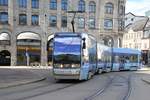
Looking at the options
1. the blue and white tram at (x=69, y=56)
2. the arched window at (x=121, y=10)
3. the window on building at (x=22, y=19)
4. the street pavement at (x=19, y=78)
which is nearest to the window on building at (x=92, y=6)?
the arched window at (x=121, y=10)

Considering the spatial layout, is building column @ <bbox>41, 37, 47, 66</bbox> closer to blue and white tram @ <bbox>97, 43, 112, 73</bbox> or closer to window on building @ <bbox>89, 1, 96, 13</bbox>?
window on building @ <bbox>89, 1, 96, 13</bbox>

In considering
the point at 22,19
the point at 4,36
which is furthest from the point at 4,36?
the point at 22,19

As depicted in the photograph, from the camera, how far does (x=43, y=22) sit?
8938 centimetres

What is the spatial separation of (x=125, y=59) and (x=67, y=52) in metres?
35.2

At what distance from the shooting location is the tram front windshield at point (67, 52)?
3319cm

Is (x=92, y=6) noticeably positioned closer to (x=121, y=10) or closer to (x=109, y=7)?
(x=109, y=7)

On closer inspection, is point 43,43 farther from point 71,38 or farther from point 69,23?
point 71,38

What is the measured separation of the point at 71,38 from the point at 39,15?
55.6 m

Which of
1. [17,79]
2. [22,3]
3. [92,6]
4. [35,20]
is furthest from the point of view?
[92,6]

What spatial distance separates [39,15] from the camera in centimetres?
8900

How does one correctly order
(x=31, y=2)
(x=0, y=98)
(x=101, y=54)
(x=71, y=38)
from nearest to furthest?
(x=0, y=98)
(x=71, y=38)
(x=101, y=54)
(x=31, y=2)

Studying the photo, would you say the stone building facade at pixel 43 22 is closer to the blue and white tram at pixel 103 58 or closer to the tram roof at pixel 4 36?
the tram roof at pixel 4 36

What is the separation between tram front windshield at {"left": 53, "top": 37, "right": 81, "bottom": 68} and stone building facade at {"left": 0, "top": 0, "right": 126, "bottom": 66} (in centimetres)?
5241

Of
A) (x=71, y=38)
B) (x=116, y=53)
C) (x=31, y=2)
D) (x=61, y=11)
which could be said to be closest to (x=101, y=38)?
(x=61, y=11)
